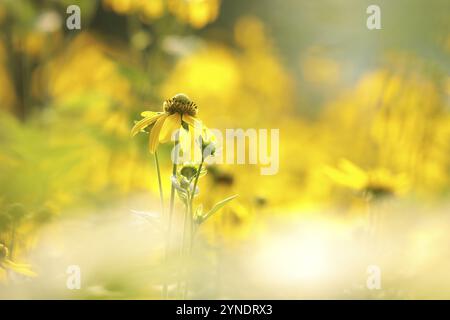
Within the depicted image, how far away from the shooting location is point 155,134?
0.75 m

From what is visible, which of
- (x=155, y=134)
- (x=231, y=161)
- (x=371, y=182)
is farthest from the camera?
(x=231, y=161)

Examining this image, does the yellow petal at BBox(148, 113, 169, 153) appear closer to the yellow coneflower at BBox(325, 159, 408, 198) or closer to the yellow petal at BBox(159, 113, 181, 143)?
the yellow petal at BBox(159, 113, 181, 143)

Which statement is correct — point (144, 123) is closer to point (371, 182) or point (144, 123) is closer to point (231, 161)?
point (371, 182)

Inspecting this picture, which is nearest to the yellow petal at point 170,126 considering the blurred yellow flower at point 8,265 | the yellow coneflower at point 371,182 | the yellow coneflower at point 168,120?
the yellow coneflower at point 168,120

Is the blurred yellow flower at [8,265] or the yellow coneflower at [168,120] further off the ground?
the yellow coneflower at [168,120]

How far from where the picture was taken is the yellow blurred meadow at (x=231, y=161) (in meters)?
0.85

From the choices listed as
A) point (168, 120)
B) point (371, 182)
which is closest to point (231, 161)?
point (371, 182)

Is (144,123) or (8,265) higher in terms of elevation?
(144,123)

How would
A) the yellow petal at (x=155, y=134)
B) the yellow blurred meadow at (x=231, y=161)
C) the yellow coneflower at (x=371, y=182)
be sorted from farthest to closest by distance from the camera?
the yellow coneflower at (x=371, y=182), the yellow blurred meadow at (x=231, y=161), the yellow petal at (x=155, y=134)

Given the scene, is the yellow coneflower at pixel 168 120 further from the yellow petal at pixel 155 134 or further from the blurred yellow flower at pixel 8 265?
the blurred yellow flower at pixel 8 265

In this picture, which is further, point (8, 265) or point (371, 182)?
point (371, 182)

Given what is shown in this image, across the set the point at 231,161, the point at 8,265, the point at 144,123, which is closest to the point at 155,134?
the point at 144,123

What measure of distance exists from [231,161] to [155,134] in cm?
58

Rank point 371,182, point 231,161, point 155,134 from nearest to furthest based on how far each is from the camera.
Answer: point 155,134, point 371,182, point 231,161
